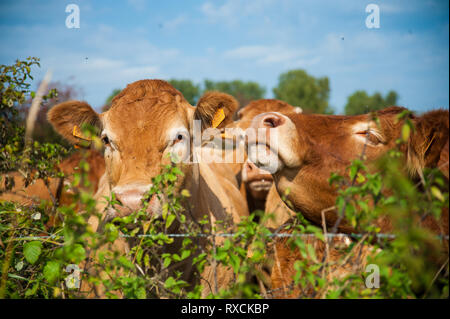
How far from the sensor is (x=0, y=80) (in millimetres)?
4047

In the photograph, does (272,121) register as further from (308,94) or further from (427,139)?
(308,94)

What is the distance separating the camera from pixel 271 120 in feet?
9.86

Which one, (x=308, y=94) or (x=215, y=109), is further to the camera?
(x=308, y=94)

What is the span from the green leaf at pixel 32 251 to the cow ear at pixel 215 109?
176cm

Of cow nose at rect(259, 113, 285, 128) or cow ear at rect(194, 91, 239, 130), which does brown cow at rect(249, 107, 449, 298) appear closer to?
cow nose at rect(259, 113, 285, 128)

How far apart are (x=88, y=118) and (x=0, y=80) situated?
1061mm

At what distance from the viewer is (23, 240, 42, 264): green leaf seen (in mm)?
2568

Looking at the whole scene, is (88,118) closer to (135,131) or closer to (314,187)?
(135,131)

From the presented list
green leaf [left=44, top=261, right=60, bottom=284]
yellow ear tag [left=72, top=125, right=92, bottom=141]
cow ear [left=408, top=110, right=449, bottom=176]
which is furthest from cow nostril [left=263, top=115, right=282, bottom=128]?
yellow ear tag [left=72, top=125, right=92, bottom=141]

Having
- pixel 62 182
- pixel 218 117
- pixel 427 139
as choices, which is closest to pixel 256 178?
pixel 218 117

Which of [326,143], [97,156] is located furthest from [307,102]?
[326,143]

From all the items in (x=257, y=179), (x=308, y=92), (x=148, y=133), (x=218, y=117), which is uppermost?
(x=308, y=92)

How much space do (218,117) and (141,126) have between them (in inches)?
32.2
